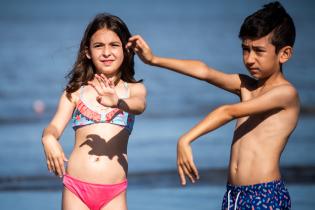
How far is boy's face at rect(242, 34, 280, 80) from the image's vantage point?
11.1 feet

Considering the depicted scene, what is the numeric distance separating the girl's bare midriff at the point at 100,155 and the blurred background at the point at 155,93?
607 millimetres

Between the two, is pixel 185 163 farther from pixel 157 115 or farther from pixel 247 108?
pixel 157 115

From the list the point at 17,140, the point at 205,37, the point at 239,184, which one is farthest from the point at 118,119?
the point at 205,37

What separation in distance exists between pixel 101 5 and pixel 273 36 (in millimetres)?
4984

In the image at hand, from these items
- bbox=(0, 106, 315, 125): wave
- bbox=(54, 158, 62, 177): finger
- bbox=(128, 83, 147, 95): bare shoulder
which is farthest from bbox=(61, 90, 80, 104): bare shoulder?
bbox=(0, 106, 315, 125): wave

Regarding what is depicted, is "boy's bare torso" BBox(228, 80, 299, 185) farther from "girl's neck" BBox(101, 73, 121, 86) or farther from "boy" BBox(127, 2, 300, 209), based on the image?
"girl's neck" BBox(101, 73, 121, 86)

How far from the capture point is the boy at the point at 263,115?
10.9 ft

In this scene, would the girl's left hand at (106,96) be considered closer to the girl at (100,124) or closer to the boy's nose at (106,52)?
the girl at (100,124)

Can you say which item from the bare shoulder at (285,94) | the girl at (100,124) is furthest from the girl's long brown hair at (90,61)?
the bare shoulder at (285,94)

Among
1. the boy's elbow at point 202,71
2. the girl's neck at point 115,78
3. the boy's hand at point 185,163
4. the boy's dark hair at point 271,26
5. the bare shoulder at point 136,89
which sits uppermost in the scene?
the boy's dark hair at point 271,26

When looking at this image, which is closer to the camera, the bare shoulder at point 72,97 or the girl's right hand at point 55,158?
the girl's right hand at point 55,158

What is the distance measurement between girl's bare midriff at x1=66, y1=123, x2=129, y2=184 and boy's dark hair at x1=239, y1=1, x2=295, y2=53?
29.6 inches

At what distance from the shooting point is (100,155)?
3.71 meters

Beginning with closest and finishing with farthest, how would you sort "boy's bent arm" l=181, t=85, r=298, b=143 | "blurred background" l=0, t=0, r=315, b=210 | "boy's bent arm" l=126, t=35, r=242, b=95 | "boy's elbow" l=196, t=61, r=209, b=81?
"boy's bent arm" l=181, t=85, r=298, b=143 → "boy's bent arm" l=126, t=35, r=242, b=95 → "boy's elbow" l=196, t=61, r=209, b=81 → "blurred background" l=0, t=0, r=315, b=210
